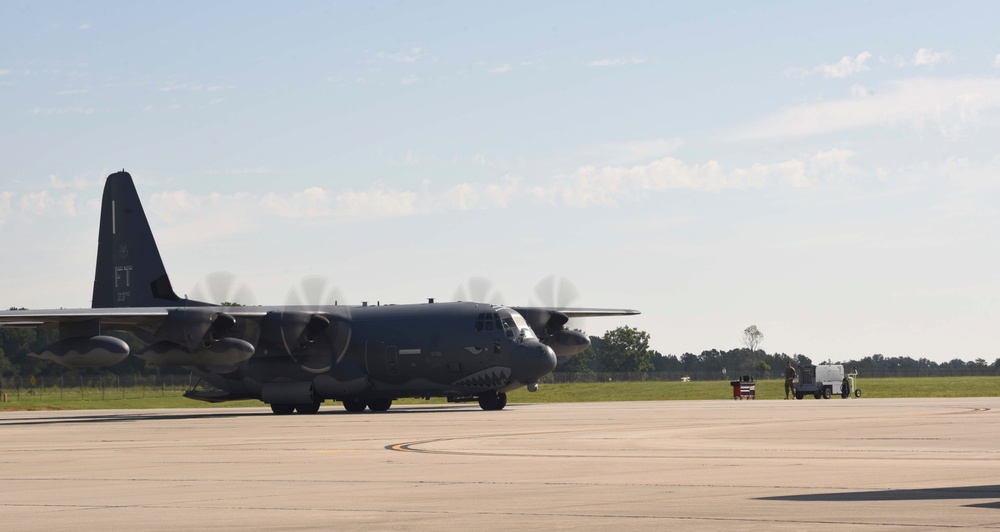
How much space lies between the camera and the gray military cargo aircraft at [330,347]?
47844mm

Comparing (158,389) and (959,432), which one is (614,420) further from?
(158,389)

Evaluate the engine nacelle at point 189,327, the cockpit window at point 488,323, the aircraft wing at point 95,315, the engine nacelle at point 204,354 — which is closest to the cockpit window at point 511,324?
the cockpit window at point 488,323

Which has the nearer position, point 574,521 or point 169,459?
point 574,521

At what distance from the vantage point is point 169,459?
77.3 feet

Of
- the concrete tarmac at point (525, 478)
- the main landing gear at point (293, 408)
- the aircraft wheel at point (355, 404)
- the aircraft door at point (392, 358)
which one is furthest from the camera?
the aircraft wheel at point (355, 404)

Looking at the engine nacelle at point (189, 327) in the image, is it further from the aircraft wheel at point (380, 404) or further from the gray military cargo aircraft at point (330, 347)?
the aircraft wheel at point (380, 404)

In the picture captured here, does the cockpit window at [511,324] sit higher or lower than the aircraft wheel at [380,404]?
higher

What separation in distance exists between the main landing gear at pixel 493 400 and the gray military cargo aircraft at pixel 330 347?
5cm

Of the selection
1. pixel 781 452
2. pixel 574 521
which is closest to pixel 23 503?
pixel 574 521

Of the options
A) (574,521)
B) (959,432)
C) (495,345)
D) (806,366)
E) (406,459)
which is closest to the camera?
(574,521)

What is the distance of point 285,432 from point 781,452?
15.9m

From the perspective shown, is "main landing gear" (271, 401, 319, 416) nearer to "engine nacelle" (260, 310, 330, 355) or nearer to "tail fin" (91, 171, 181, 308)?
"engine nacelle" (260, 310, 330, 355)

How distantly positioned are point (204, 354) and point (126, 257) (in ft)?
44.3

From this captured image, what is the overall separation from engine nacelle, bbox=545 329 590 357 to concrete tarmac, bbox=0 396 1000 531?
976 inches
